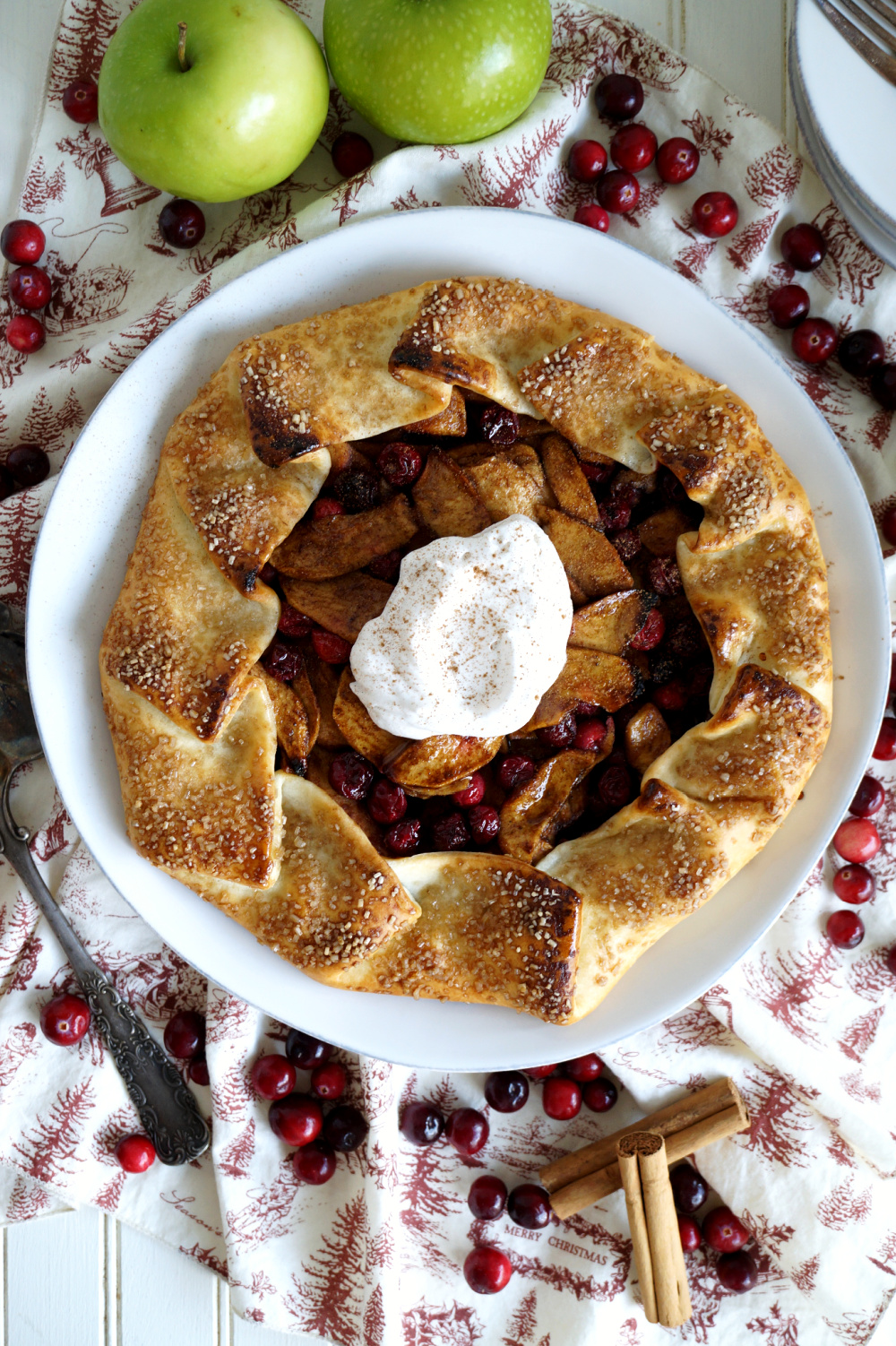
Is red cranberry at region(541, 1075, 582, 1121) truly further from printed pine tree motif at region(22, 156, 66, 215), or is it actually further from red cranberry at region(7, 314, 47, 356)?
printed pine tree motif at region(22, 156, 66, 215)

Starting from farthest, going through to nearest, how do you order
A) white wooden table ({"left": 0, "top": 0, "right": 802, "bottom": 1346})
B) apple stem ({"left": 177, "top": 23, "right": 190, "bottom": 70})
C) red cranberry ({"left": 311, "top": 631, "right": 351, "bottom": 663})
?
white wooden table ({"left": 0, "top": 0, "right": 802, "bottom": 1346})
red cranberry ({"left": 311, "top": 631, "right": 351, "bottom": 663})
apple stem ({"left": 177, "top": 23, "right": 190, "bottom": 70})

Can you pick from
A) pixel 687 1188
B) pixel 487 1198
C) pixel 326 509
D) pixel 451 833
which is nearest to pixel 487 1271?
pixel 487 1198

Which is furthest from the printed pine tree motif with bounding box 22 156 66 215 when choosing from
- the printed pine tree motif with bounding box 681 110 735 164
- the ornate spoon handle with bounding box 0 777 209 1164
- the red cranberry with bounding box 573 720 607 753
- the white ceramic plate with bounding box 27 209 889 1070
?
the red cranberry with bounding box 573 720 607 753

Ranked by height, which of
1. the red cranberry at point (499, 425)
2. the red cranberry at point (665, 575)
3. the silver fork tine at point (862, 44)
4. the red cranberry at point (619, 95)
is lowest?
the red cranberry at point (665, 575)

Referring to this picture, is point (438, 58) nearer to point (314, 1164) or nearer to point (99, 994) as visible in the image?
point (99, 994)

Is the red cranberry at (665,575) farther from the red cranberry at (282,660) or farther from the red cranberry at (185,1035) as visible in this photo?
the red cranberry at (185,1035)

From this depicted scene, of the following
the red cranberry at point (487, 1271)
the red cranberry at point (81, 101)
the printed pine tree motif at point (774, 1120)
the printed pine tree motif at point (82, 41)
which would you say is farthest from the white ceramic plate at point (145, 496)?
the printed pine tree motif at point (82, 41)
